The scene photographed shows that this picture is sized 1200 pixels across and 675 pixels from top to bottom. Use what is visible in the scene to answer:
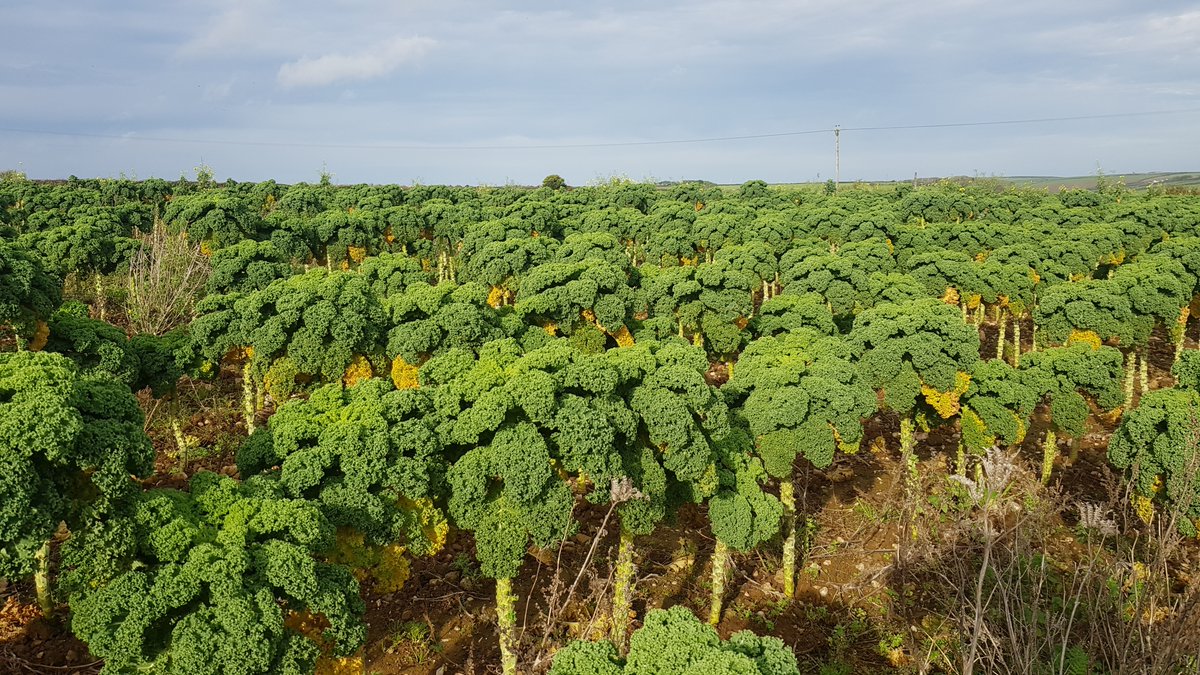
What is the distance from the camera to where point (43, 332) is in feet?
34.2

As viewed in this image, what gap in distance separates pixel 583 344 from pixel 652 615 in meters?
8.72

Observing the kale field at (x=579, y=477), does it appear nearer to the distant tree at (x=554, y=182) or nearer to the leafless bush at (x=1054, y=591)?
the leafless bush at (x=1054, y=591)

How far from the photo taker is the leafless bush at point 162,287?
51.1ft

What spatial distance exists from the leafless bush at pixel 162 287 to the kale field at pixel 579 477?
0.49ft

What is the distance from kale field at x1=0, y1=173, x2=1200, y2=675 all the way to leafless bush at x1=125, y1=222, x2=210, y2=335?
5.9 inches

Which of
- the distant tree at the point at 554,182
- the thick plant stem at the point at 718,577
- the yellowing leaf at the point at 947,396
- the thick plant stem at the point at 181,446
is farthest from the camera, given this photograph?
the distant tree at the point at 554,182

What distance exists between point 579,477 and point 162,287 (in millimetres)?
13060

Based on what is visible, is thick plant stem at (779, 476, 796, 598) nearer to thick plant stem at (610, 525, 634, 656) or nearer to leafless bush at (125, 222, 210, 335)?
thick plant stem at (610, 525, 634, 656)

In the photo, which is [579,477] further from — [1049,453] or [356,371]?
[1049,453]

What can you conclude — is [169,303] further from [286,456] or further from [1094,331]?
[1094,331]

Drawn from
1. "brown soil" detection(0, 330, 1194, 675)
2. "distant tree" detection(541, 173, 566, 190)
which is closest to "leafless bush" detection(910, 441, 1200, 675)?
"brown soil" detection(0, 330, 1194, 675)

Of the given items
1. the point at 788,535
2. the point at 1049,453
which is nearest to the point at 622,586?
the point at 788,535

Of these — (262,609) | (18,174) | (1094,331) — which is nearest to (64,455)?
(262,609)

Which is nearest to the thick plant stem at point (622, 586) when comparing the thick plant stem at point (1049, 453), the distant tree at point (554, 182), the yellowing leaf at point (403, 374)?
the yellowing leaf at point (403, 374)
